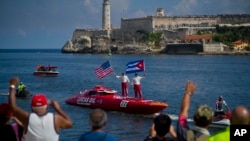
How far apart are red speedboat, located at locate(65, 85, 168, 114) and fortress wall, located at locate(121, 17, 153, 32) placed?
456 ft

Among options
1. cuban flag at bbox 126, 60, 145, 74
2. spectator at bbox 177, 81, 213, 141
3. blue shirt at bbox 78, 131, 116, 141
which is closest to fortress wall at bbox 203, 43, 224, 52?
cuban flag at bbox 126, 60, 145, 74

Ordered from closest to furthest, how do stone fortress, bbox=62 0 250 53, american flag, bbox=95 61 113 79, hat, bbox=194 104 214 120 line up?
1. hat, bbox=194 104 214 120
2. american flag, bbox=95 61 113 79
3. stone fortress, bbox=62 0 250 53

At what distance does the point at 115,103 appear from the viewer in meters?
28.8

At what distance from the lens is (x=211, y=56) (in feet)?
482

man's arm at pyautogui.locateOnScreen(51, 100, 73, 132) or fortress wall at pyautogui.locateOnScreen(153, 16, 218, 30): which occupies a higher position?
fortress wall at pyautogui.locateOnScreen(153, 16, 218, 30)

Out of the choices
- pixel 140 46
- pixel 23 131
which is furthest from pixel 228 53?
pixel 23 131

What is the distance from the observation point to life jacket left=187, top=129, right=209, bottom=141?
22.2 feet

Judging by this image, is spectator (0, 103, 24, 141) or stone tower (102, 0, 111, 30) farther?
stone tower (102, 0, 111, 30)

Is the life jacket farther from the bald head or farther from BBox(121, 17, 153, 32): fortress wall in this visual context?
BBox(121, 17, 153, 32): fortress wall

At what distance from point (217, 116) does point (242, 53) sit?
419ft

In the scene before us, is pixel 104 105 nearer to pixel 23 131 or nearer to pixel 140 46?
pixel 23 131

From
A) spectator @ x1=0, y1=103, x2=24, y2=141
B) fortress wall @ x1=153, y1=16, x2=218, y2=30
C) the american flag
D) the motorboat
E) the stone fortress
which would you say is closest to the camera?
spectator @ x1=0, y1=103, x2=24, y2=141

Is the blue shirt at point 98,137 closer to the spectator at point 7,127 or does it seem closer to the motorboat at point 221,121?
the spectator at point 7,127

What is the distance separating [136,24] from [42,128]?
167 meters
